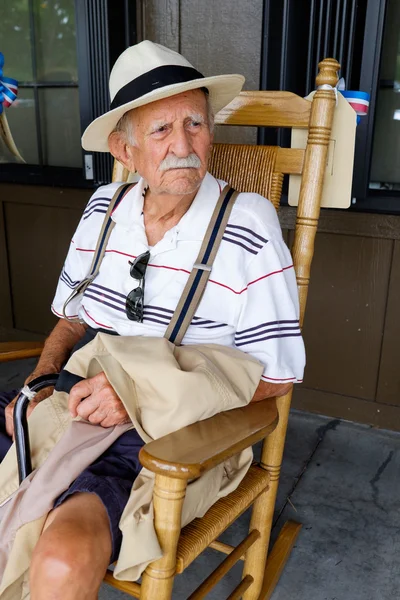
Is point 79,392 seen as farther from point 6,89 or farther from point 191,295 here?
point 6,89

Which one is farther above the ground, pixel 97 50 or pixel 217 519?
pixel 97 50

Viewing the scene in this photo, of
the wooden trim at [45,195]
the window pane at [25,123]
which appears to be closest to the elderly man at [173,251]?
the wooden trim at [45,195]

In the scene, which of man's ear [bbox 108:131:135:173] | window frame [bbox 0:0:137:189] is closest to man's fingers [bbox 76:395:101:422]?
man's ear [bbox 108:131:135:173]

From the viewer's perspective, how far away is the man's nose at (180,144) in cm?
145

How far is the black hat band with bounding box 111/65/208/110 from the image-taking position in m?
1.40

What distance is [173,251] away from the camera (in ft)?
4.95

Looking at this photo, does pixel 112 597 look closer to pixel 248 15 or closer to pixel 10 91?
pixel 10 91

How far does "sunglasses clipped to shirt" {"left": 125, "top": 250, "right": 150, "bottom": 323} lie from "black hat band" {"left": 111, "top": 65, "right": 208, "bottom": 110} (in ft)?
1.33

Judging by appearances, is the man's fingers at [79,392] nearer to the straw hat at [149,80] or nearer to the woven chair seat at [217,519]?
the woven chair seat at [217,519]

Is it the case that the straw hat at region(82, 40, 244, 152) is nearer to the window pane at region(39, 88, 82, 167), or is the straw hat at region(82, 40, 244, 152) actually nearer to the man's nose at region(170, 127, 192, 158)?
the man's nose at region(170, 127, 192, 158)

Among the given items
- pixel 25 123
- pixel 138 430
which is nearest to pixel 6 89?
pixel 138 430

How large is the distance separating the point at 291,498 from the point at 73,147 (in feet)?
7.22

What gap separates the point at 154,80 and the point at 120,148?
0.87 feet

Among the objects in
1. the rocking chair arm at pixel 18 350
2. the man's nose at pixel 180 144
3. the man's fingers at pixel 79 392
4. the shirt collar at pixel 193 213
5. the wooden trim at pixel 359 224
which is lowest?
the rocking chair arm at pixel 18 350
